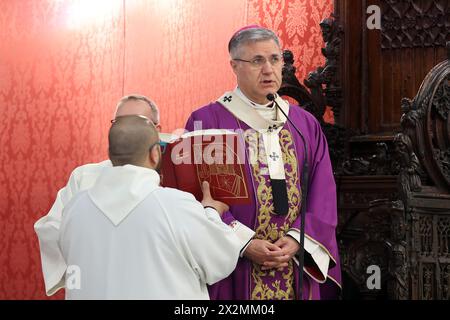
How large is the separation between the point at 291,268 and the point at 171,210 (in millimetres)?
1028

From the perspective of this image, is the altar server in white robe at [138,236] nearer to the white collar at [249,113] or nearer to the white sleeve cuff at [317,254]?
the white sleeve cuff at [317,254]

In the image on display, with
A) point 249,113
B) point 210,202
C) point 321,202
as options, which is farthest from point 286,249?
point 249,113

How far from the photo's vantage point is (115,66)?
707 cm

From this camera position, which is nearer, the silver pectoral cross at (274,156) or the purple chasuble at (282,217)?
the purple chasuble at (282,217)

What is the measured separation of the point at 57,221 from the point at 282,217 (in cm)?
97

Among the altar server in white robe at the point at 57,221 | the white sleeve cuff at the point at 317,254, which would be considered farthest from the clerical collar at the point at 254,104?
the white sleeve cuff at the point at 317,254


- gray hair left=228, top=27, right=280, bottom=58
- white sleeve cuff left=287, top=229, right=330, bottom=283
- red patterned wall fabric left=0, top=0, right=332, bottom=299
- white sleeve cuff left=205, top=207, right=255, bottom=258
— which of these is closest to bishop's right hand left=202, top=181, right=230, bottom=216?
white sleeve cuff left=205, top=207, right=255, bottom=258

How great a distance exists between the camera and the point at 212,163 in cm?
340

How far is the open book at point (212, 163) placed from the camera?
3.38 meters

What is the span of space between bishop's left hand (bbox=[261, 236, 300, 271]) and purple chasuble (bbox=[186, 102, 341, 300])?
0.23 ft

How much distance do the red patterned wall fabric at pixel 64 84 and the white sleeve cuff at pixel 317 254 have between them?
3196 mm

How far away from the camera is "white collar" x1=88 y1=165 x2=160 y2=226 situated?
2904 mm
